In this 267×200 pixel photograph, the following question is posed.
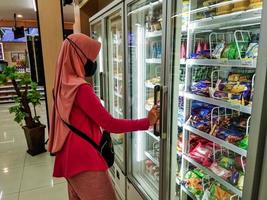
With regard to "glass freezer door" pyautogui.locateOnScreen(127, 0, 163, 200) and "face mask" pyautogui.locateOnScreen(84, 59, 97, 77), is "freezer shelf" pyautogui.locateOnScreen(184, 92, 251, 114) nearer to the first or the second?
"glass freezer door" pyautogui.locateOnScreen(127, 0, 163, 200)

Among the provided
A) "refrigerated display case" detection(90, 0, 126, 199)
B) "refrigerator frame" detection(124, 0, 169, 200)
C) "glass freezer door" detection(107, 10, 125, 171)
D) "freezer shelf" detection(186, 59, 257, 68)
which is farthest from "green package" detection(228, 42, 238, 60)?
"glass freezer door" detection(107, 10, 125, 171)

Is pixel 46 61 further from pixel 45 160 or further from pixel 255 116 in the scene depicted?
pixel 255 116

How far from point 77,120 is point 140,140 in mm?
966

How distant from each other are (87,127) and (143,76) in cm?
86

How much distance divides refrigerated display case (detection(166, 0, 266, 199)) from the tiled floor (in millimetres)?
1732

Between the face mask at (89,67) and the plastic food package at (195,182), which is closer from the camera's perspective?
the face mask at (89,67)

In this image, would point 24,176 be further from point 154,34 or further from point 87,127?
point 154,34

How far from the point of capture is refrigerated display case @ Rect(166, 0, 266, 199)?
1270 mm

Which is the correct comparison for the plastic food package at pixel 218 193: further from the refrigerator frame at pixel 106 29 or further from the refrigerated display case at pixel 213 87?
the refrigerator frame at pixel 106 29

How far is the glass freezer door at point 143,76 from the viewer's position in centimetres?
196

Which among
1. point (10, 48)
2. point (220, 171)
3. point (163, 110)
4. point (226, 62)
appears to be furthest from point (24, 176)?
point (10, 48)

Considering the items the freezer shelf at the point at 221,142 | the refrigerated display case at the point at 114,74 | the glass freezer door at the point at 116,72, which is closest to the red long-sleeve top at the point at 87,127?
the freezer shelf at the point at 221,142

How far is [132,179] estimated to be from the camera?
2.15 m

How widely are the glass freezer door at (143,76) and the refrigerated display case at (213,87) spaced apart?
0.31m
